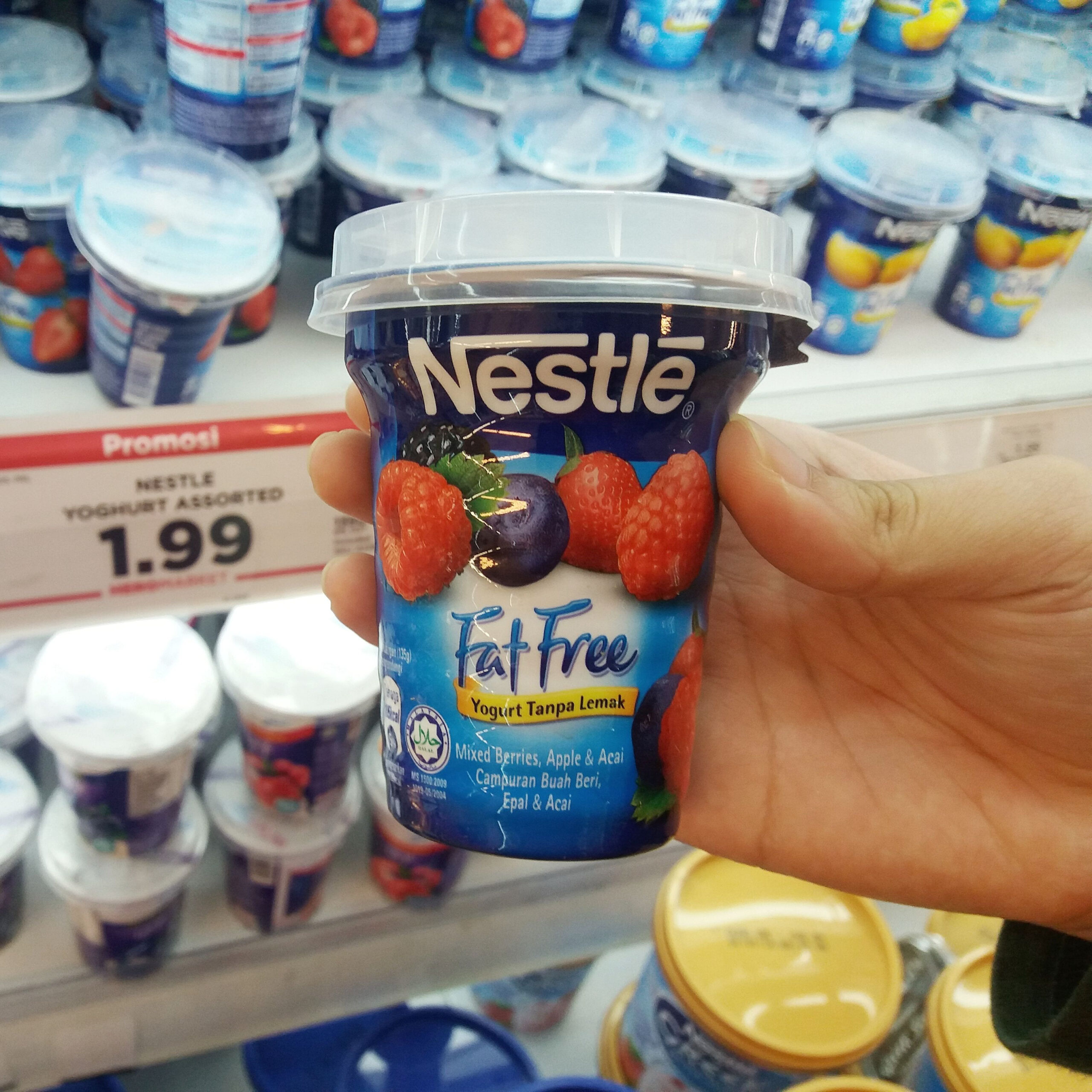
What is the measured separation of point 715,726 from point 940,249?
3.12ft

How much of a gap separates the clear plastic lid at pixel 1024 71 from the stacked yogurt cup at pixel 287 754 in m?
1.08

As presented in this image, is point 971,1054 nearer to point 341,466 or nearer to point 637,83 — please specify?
point 341,466

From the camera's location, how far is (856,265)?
1227mm

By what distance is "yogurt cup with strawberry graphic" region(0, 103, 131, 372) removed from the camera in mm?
894

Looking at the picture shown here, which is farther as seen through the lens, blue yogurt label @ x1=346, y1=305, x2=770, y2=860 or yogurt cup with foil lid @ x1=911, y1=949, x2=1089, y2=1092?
yogurt cup with foil lid @ x1=911, y1=949, x2=1089, y2=1092

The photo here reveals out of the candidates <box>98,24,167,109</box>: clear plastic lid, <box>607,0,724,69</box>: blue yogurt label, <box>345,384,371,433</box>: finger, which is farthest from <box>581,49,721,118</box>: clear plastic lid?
<box>345,384,371,433</box>: finger

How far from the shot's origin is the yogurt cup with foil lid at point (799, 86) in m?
1.32

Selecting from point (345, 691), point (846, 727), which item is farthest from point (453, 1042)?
point (846, 727)

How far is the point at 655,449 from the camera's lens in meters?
0.67

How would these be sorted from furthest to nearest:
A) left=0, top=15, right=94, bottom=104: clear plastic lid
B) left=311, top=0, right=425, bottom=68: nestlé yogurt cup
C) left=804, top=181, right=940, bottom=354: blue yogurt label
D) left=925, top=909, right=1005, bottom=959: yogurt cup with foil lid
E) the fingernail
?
left=925, top=909, right=1005, bottom=959: yogurt cup with foil lid
left=804, top=181, right=940, bottom=354: blue yogurt label
left=311, top=0, right=425, bottom=68: nestlé yogurt cup
left=0, top=15, right=94, bottom=104: clear plastic lid
the fingernail

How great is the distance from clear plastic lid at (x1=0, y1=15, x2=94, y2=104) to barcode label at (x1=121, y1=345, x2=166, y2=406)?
0.95 feet

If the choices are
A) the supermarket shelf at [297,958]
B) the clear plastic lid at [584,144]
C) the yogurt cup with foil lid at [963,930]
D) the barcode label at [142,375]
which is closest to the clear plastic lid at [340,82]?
the clear plastic lid at [584,144]

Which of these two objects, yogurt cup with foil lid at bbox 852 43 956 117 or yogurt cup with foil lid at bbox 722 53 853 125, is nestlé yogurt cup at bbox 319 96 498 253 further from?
yogurt cup with foil lid at bbox 852 43 956 117

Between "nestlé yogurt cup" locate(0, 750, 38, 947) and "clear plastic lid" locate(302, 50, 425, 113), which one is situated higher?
"clear plastic lid" locate(302, 50, 425, 113)
